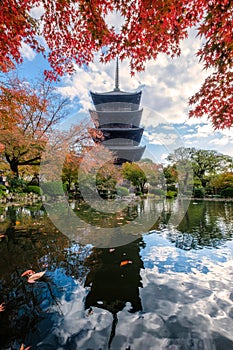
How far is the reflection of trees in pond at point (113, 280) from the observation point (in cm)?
155

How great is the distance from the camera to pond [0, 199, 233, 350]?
1.21 meters

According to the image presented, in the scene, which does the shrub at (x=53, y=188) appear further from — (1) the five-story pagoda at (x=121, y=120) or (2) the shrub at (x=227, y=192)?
(2) the shrub at (x=227, y=192)

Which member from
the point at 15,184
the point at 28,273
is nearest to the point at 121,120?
the point at 15,184

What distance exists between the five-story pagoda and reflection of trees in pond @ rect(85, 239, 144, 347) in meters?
16.9

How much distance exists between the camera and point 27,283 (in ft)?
6.04

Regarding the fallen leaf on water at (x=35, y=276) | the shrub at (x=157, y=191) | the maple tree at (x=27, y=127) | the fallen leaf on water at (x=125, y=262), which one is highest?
the maple tree at (x=27, y=127)

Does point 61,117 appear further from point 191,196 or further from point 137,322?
point 191,196

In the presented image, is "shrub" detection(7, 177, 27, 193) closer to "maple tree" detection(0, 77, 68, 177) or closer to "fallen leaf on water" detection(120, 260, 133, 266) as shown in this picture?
"maple tree" detection(0, 77, 68, 177)

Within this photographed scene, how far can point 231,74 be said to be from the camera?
3.70 meters

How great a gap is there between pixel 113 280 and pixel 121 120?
69.0 feet

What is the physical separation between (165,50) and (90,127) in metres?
5.97

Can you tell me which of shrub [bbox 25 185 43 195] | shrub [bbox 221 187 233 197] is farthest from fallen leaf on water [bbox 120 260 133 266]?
shrub [bbox 221 187 233 197]

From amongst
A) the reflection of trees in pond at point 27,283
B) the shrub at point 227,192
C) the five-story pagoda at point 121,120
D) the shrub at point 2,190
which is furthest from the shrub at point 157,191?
the reflection of trees in pond at point 27,283

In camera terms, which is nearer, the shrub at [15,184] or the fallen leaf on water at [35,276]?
the fallen leaf on water at [35,276]
